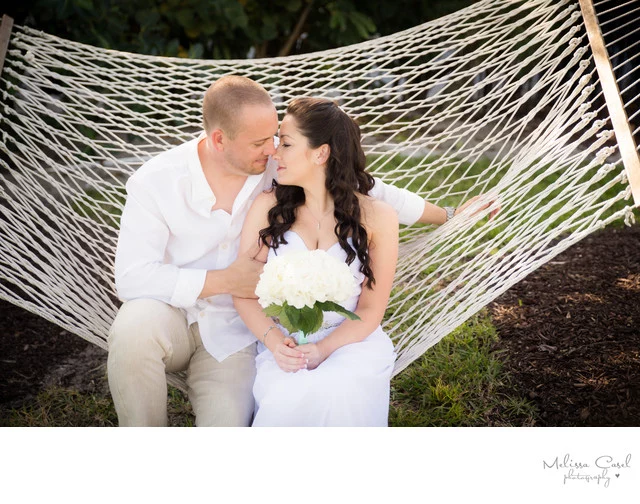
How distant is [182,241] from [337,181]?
47 cm

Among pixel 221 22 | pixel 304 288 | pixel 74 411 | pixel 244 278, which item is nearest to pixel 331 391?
pixel 304 288

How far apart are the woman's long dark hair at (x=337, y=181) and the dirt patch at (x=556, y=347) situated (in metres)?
0.88

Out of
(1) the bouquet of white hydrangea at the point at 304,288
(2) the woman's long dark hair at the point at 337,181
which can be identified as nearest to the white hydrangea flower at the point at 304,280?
(1) the bouquet of white hydrangea at the point at 304,288

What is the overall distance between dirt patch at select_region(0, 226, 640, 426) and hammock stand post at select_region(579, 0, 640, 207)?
2.94 ft

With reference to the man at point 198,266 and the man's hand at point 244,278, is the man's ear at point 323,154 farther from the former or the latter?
the man's hand at point 244,278

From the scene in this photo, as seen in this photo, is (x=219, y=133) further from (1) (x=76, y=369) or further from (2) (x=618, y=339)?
(2) (x=618, y=339)

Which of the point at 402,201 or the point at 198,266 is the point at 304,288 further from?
the point at 402,201

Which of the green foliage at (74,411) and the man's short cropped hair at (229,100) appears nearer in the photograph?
the man's short cropped hair at (229,100)

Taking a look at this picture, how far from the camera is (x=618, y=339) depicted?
2725 millimetres

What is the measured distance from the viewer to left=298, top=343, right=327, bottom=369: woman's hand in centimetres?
196

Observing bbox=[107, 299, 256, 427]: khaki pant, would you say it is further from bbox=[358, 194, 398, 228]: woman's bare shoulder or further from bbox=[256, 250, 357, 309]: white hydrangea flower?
bbox=[358, 194, 398, 228]: woman's bare shoulder

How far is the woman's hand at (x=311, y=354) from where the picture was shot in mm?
1956

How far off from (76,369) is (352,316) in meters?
1.32
